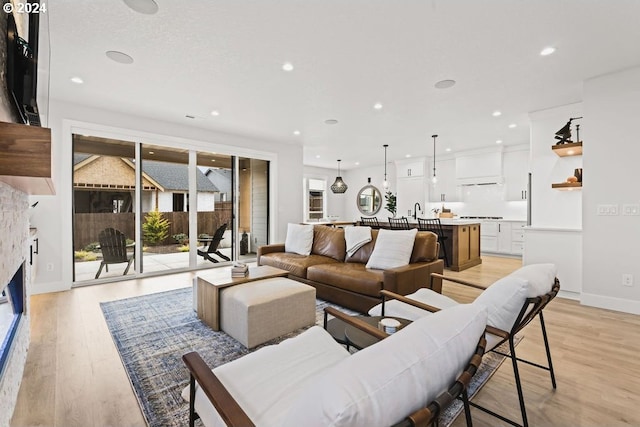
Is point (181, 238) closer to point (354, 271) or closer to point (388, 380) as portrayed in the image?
point (354, 271)

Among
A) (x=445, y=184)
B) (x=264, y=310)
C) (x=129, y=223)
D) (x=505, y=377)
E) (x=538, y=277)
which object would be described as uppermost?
(x=445, y=184)

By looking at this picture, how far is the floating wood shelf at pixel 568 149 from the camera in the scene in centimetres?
369

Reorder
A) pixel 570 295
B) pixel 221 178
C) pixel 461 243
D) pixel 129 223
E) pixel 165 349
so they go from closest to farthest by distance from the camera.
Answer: pixel 165 349 < pixel 570 295 < pixel 129 223 < pixel 461 243 < pixel 221 178

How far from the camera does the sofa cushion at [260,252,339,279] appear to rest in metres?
3.72

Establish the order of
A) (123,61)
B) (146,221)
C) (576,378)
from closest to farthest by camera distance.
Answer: (576,378)
(123,61)
(146,221)

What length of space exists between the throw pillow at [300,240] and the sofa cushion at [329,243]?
0.30 ft

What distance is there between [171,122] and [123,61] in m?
2.14

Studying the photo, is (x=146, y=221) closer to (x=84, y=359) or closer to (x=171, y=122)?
(x=171, y=122)


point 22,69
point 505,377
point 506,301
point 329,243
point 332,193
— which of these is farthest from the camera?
point 332,193

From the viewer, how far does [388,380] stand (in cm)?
65

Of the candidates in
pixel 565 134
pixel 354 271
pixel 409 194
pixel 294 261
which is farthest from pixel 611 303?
pixel 409 194

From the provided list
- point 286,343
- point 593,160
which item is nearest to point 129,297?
point 286,343

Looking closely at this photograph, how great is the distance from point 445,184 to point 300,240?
5535 mm

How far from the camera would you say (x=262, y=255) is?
14.6 feet
